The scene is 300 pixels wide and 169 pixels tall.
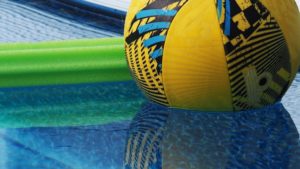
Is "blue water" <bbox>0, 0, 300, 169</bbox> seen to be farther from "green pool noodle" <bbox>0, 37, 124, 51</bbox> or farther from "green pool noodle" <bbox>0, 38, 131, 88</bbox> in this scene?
"green pool noodle" <bbox>0, 37, 124, 51</bbox>

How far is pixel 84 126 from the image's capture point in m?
4.06

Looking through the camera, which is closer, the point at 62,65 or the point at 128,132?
the point at 128,132

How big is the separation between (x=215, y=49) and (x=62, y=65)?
4.35ft

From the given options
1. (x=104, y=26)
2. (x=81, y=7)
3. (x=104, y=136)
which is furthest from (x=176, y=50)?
(x=81, y=7)

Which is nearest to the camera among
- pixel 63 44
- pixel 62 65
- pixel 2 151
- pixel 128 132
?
pixel 2 151

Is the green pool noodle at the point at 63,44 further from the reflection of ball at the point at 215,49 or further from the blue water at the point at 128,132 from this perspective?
the reflection of ball at the point at 215,49

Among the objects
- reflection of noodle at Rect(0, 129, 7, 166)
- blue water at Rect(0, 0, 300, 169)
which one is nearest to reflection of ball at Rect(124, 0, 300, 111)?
blue water at Rect(0, 0, 300, 169)

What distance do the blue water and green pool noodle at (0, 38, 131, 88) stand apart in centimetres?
6

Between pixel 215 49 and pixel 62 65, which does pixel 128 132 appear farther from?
pixel 62 65

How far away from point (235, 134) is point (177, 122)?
13.9 inches

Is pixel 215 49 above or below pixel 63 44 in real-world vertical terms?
above

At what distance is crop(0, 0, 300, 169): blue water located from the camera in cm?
350

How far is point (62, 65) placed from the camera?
15.4 feet

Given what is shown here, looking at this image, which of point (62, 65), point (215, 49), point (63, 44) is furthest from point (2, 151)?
point (63, 44)
